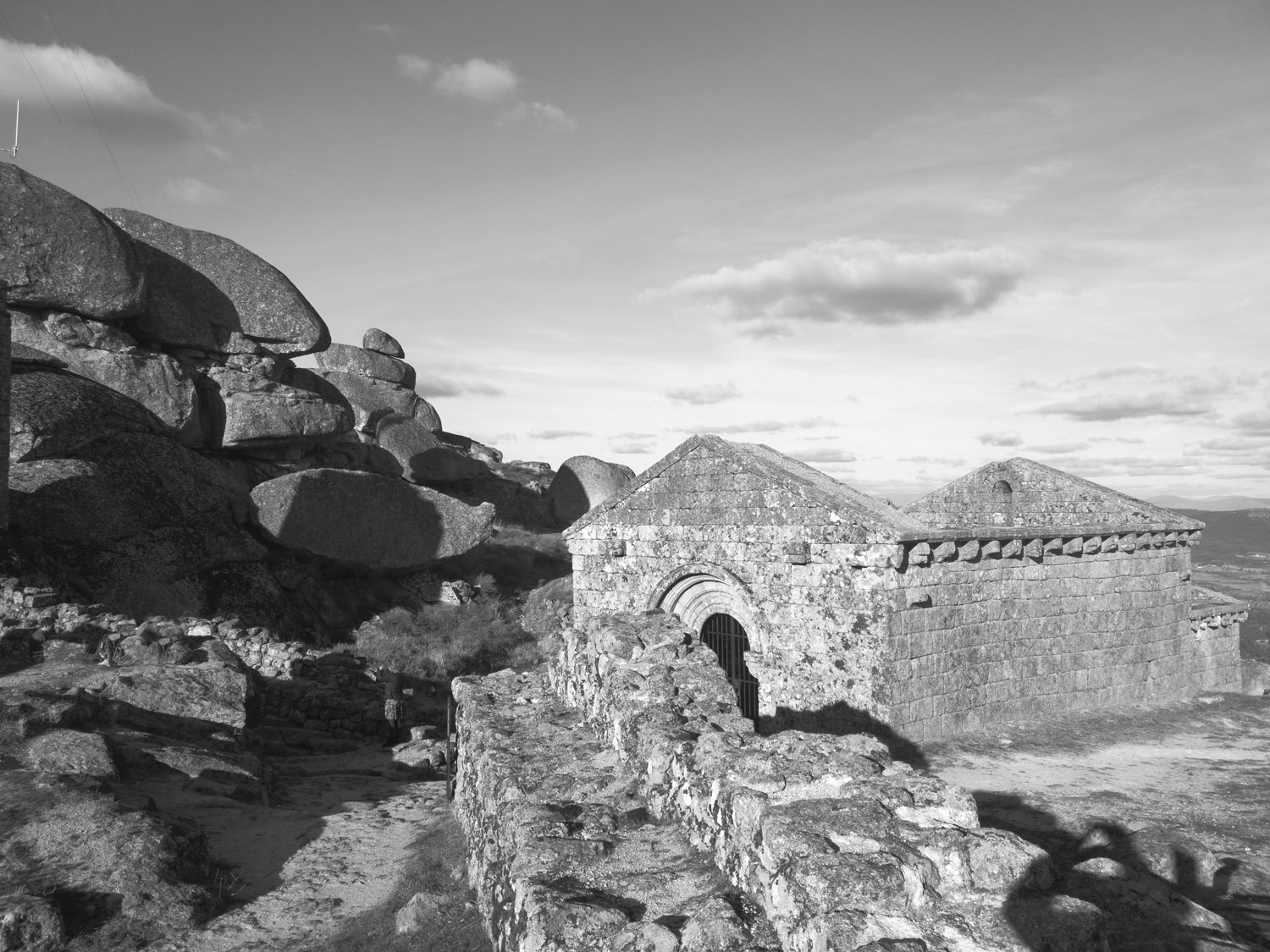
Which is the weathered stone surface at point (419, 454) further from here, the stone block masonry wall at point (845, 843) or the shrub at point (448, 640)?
the stone block masonry wall at point (845, 843)

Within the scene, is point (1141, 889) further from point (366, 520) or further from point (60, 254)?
point (60, 254)

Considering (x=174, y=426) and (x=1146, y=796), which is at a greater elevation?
(x=174, y=426)

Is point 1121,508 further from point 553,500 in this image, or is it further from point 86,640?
point 553,500

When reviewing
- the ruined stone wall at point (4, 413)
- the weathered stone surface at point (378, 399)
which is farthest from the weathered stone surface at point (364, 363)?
the ruined stone wall at point (4, 413)

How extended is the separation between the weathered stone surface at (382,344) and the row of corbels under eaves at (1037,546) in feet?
82.4

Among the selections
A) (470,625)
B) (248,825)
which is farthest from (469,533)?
(248,825)

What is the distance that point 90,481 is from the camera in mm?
15586

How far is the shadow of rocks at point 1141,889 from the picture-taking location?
5.07 metres

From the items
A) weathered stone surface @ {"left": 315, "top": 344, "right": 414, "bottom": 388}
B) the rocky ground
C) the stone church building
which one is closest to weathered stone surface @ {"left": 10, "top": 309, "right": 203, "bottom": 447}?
the stone church building

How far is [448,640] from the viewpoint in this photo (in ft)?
58.2

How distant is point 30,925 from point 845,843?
450 cm

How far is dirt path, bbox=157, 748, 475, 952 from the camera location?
214 inches

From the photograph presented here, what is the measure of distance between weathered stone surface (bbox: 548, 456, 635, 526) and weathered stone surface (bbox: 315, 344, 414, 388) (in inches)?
277

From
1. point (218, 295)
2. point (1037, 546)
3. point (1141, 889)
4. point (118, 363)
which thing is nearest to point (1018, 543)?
point (1037, 546)
